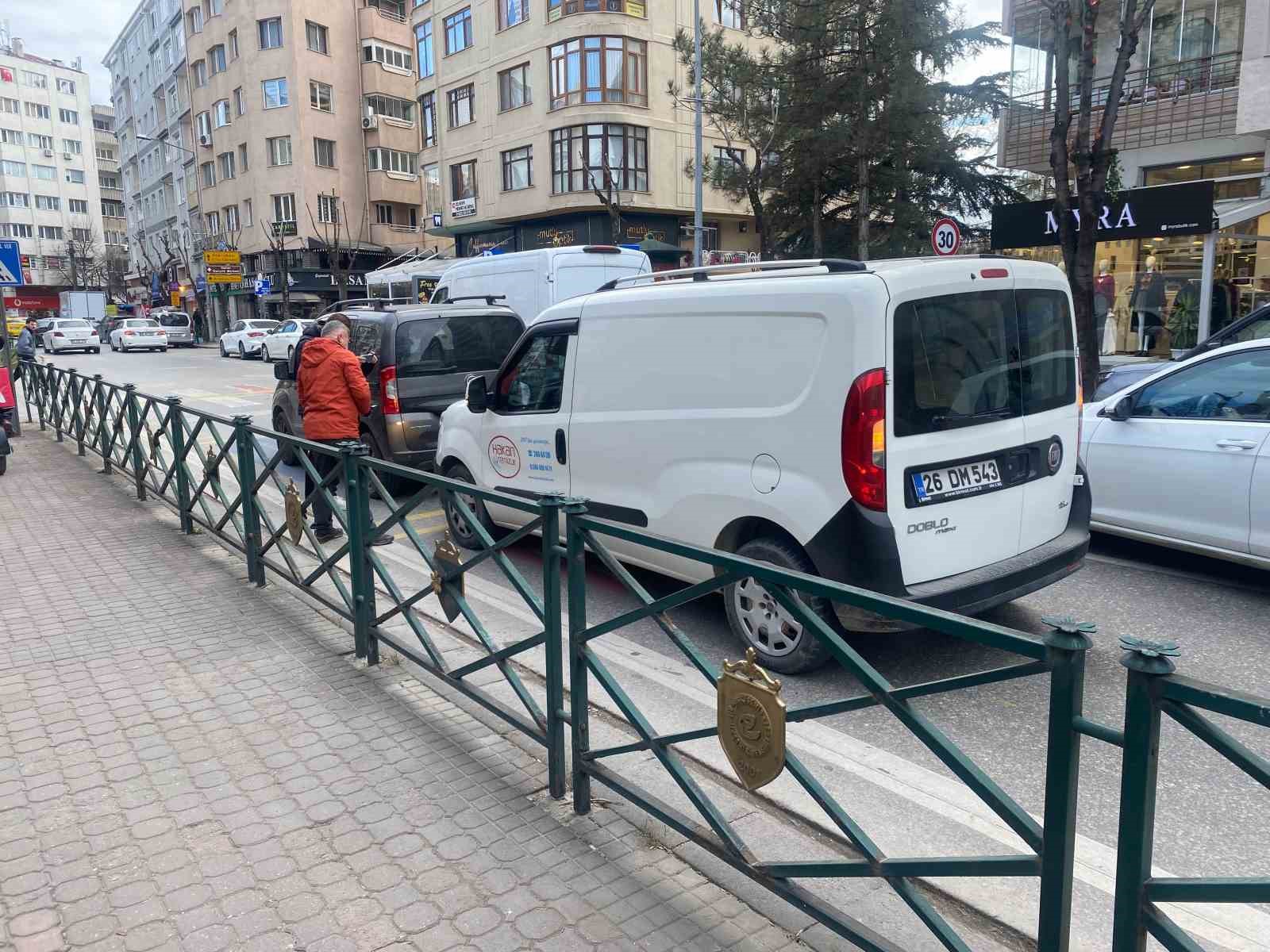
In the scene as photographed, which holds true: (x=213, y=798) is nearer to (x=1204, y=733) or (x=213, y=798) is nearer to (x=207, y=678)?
(x=207, y=678)

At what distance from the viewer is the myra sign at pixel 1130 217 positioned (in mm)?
15992

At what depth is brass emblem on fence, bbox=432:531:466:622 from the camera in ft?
13.8

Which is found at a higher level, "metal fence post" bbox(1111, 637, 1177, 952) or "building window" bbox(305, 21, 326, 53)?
"building window" bbox(305, 21, 326, 53)

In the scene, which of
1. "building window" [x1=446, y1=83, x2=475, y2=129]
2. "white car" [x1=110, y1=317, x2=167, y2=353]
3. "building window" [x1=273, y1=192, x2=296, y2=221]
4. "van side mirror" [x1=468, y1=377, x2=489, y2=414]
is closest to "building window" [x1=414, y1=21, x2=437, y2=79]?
"building window" [x1=446, y1=83, x2=475, y2=129]

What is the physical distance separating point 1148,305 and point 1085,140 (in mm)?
8114

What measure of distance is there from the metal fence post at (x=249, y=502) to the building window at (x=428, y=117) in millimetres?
35036

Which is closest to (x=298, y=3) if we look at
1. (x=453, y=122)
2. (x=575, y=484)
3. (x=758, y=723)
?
(x=453, y=122)

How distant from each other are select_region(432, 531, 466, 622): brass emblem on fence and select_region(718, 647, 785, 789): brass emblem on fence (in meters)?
1.82

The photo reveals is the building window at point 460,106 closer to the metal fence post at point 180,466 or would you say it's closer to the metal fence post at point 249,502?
the metal fence post at point 180,466

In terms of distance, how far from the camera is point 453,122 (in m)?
36.8

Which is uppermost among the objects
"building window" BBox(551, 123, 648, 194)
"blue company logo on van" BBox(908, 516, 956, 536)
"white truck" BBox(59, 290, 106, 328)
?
"building window" BBox(551, 123, 648, 194)

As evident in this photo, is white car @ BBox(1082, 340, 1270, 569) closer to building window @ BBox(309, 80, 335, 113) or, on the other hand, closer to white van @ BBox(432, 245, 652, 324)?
white van @ BBox(432, 245, 652, 324)

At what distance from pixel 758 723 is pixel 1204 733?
117cm

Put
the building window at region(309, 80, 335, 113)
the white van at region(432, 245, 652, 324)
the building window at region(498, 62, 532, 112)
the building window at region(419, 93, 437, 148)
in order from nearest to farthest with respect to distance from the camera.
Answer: the white van at region(432, 245, 652, 324) < the building window at region(498, 62, 532, 112) < the building window at region(419, 93, 437, 148) < the building window at region(309, 80, 335, 113)
